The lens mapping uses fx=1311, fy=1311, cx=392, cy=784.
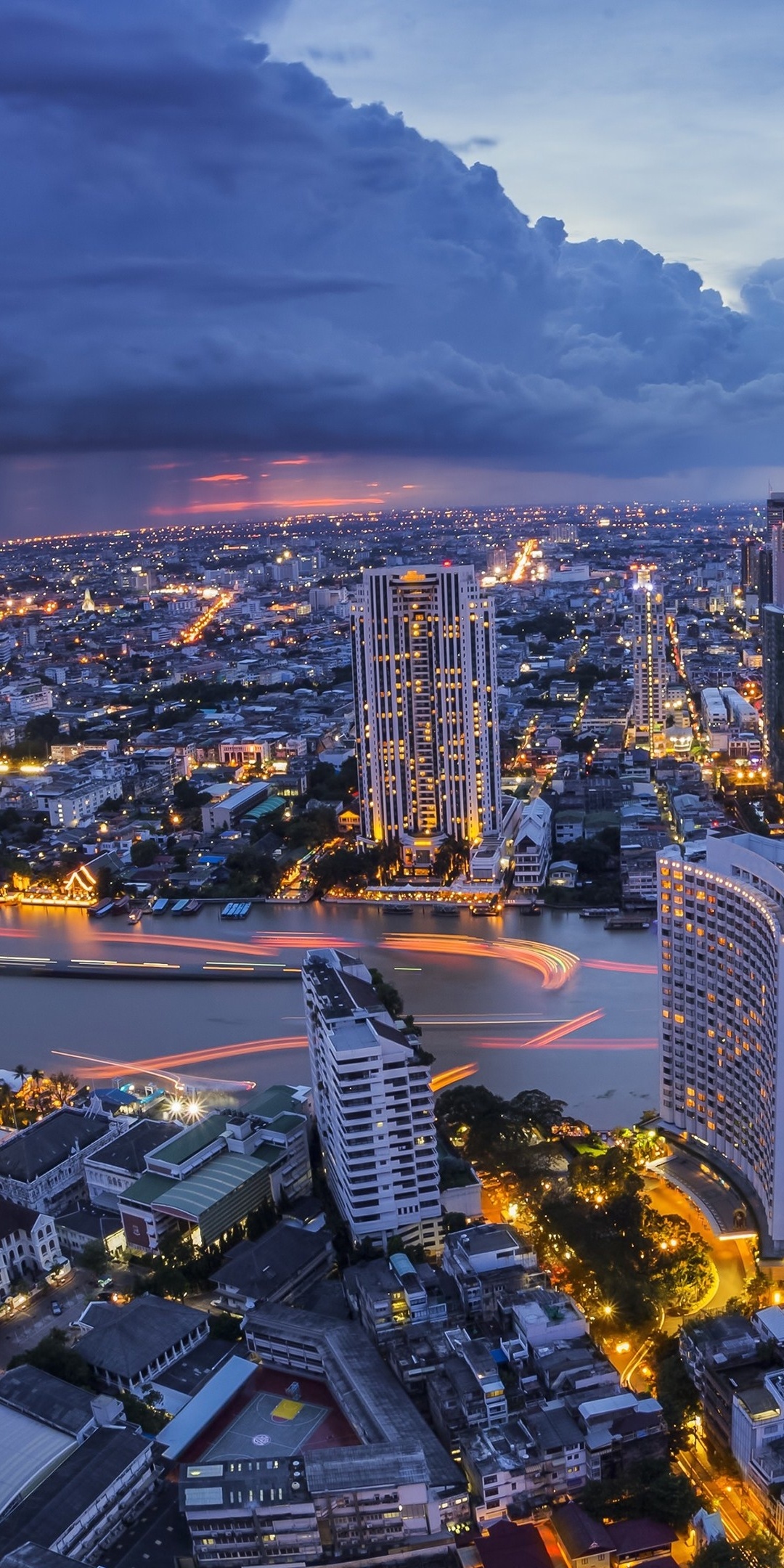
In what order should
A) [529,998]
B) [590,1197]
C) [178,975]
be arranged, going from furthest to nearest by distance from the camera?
[178,975], [529,998], [590,1197]

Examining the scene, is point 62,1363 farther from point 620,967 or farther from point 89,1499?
point 620,967

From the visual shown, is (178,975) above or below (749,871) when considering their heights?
below

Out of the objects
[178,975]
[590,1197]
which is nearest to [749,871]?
[590,1197]

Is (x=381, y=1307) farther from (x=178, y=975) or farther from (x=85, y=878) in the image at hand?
(x=85, y=878)

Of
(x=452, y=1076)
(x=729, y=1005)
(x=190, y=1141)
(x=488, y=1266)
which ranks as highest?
(x=729, y=1005)

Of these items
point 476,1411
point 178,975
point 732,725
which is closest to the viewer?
point 476,1411

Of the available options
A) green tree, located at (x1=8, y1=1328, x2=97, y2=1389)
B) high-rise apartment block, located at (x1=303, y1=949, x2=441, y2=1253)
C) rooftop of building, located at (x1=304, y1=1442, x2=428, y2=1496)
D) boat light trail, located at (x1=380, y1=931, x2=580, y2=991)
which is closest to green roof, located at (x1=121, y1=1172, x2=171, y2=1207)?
high-rise apartment block, located at (x1=303, y1=949, x2=441, y2=1253)

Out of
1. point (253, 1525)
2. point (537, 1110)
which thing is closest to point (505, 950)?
point (537, 1110)
